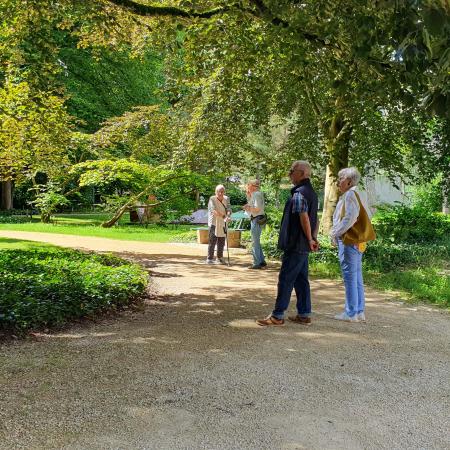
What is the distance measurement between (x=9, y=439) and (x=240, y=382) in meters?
1.77

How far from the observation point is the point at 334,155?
493 inches

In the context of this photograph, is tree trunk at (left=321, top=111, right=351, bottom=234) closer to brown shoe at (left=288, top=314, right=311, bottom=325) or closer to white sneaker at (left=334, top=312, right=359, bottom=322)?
white sneaker at (left=334, top=312, right=359, bottom=322)

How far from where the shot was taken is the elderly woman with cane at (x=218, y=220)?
11227 mm

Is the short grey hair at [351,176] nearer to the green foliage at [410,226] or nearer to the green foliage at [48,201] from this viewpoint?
the green foliage at [410,226]

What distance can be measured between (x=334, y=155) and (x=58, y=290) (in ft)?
26.9

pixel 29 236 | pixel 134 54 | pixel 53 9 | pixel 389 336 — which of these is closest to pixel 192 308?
pixel 389 336

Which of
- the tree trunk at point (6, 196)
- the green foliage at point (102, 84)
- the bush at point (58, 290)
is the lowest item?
the bush at point (58, 290)

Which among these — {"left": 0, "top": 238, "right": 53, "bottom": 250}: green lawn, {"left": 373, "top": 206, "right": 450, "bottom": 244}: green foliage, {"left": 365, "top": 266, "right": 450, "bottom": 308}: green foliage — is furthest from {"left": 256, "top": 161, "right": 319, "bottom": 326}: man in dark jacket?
{"left": 0, "top": 238, "right": 53, "bottom": 250}: green lawn

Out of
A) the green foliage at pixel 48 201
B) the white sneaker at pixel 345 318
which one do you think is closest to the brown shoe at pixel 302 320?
the white sneaker at pixel 345 318

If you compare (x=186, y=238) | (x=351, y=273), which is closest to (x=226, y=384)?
(x=351, y=273)

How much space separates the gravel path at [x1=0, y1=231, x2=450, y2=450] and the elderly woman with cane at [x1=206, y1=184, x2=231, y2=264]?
14.5ft

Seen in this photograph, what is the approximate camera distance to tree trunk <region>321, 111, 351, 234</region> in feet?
41.0

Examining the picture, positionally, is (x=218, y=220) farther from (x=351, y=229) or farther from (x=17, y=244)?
(x=17, y=244)

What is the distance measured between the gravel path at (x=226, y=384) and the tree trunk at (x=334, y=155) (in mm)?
6376
